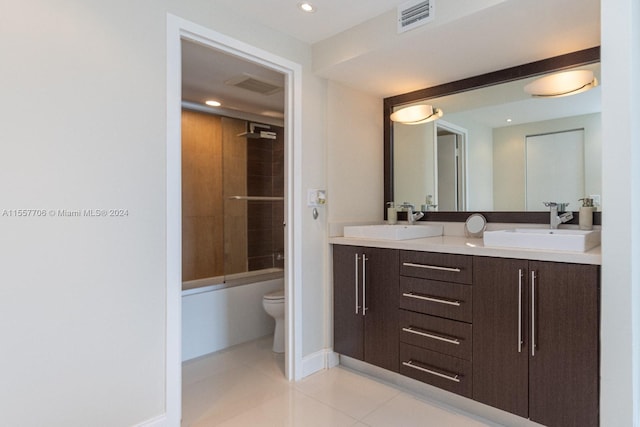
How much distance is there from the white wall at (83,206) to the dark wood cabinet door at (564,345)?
182 cm

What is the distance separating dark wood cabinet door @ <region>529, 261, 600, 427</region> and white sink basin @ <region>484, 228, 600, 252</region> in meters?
0.09

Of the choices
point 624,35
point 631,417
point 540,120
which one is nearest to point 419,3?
point 624,35

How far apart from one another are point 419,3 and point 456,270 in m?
1.45

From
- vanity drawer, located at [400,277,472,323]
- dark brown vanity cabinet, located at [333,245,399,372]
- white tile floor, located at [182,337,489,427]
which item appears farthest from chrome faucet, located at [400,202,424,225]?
white tile floor, located at [182,337,489,427]

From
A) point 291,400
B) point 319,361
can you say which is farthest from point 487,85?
point 291,400

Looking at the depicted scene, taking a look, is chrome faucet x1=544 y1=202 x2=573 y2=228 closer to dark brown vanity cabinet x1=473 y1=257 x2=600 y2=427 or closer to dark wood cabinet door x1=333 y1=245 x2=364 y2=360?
dark brown vanity cabinet x1=473 y1=257 x2=600 y2=427

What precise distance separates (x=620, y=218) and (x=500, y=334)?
77 centimetres

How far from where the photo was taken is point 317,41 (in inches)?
98.0

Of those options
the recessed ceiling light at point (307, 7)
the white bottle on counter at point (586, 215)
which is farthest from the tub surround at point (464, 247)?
the recessed ceiling light at point (307, 7)

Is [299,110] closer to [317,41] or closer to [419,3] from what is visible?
[317,41]

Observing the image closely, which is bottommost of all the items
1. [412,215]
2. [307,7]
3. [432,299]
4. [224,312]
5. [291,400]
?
[291,400]

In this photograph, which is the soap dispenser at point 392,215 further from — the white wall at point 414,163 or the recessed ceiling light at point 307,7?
the recessed ceiling light at point 307,7

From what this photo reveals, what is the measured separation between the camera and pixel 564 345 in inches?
66.5

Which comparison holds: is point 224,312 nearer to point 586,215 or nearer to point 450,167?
point 450,167
